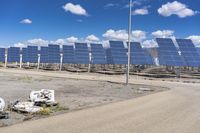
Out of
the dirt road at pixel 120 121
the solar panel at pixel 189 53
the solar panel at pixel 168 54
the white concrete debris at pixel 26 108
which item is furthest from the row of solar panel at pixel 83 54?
the white concrete debris at pixel 26 108

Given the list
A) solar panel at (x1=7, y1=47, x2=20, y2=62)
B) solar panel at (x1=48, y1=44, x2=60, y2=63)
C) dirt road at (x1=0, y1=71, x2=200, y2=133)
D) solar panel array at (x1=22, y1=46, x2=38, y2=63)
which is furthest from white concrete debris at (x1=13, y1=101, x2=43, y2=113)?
solar panel at (x1=7, y1=47, x2=20, y2=62)

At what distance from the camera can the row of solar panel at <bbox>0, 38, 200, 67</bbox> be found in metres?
48.1

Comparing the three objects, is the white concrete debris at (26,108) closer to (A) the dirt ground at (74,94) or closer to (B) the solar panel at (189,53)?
(A) the dirt ground at (74,94)

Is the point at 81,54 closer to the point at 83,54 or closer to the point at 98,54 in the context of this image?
the point at 83,54

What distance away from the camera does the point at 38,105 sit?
50.8 ft

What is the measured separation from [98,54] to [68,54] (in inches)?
278

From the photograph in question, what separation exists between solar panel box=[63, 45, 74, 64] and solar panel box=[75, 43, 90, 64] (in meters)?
2.30

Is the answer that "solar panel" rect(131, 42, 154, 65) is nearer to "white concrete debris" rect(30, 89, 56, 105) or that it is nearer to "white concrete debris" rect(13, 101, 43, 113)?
"white concrete debris" rect(30, 89, 56, 105)

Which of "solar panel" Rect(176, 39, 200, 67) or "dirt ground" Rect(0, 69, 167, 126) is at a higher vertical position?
"solar panel" Rect(176, 39, 200, 67)

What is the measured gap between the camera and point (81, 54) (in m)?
60.8

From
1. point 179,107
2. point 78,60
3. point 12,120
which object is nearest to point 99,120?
point 12,120

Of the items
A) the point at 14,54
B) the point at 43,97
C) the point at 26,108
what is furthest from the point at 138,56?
the point at 26,108

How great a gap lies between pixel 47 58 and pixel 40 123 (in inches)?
2170

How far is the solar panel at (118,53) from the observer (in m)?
52.1
